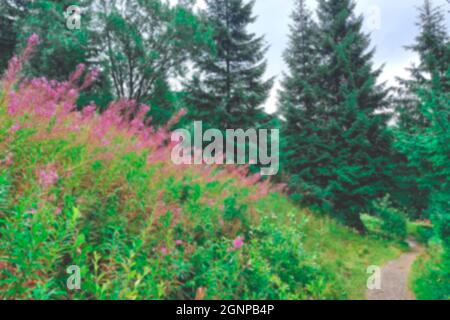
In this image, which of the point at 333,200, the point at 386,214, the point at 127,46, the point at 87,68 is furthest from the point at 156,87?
the point at 386,214

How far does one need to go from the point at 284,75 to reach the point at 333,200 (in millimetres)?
6931

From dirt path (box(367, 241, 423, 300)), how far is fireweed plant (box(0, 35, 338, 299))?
1488 mm

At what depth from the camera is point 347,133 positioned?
1108cm

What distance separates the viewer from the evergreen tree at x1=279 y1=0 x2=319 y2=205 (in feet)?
37.1

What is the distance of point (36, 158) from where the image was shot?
2.86 meters

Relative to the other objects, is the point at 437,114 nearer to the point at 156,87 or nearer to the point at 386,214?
the point at 386,214

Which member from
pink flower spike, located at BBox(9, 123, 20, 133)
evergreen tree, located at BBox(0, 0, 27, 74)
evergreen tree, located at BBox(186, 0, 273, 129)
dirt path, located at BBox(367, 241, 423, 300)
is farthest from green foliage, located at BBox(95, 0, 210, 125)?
pink flower spike, located at BBox(9, 123, 20, 133)

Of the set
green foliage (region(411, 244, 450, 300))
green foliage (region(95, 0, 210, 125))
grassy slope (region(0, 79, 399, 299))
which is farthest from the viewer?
green foliage (region(95, 0, 210, 125))

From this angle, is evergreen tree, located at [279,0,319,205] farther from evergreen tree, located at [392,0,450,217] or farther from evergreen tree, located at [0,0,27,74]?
evergreen tree, located at [0,0,27,74]

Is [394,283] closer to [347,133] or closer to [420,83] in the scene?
[347,133]

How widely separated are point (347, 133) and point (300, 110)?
7.18 feet

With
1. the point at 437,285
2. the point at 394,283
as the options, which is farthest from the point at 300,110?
the point at 437,285

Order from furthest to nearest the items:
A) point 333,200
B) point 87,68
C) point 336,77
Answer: point 87,68 < point 336,77 < point 333,200

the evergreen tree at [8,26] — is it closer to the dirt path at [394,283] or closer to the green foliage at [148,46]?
the green foliage at [148,46]
